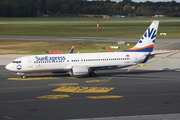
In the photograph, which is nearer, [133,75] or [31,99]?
[31,99]

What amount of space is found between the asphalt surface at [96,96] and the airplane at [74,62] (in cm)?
122

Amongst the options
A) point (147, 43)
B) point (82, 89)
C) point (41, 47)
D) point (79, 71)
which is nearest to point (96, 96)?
point (82, 89)

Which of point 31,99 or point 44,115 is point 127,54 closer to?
point 31,99

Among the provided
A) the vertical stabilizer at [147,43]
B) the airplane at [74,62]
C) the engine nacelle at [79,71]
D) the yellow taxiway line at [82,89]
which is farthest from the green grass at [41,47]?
the yellow taxiway line at [82,89]

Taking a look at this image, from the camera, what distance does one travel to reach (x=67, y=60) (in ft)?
189

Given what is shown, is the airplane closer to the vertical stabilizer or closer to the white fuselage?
the white fuselage

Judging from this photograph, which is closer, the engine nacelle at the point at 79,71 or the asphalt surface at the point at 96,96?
the asphalt surface at the point at 96,96

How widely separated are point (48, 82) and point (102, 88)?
8.35 m

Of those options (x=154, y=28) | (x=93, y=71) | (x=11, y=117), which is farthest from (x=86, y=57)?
(x=11, y=117)

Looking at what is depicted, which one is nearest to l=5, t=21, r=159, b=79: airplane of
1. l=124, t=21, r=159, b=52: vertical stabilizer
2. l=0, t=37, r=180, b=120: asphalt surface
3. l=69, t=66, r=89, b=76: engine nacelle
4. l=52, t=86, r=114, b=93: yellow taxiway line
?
l=69, t=66, r=89, b=76: engine nacelle

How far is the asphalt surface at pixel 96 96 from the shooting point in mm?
36969

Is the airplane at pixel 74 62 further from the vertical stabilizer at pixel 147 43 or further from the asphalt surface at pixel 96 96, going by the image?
the asphalt surface at pixel 96 96

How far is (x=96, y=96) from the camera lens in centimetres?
4500

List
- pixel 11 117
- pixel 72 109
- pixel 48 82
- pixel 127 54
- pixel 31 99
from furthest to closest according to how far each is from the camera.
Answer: pixel 127 54 → pixel 48 82 → pixel 31 99 → pixel 72 109 → pixel 11 117
